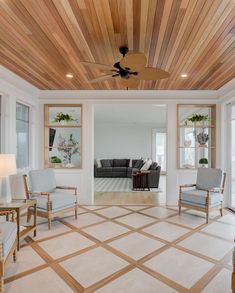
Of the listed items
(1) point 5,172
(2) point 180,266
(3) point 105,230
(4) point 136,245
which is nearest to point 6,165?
(1) point 5,172

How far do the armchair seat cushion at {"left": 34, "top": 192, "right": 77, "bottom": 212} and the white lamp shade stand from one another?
0.92 metres

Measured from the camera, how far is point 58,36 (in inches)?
95.0

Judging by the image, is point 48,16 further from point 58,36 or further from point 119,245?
point 119,245

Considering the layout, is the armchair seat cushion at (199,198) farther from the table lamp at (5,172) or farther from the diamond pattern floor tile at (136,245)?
the table lamp at (5,172)

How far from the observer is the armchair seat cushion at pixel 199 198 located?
3.79 m

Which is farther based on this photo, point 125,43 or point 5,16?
point 125,43

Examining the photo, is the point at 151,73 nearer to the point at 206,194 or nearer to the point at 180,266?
the point at 180,266

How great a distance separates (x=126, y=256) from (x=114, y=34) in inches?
103

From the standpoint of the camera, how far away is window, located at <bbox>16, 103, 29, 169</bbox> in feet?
13.9

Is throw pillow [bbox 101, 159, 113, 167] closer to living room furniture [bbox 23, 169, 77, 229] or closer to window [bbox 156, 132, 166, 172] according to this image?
window [bbox 156, 132, 166, 172]

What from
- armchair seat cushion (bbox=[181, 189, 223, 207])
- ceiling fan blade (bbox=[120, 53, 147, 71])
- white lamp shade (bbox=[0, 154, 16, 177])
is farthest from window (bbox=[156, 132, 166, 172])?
white lamp shade (bbox=[0, 154, 16, 177])

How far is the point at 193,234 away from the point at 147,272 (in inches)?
50.7

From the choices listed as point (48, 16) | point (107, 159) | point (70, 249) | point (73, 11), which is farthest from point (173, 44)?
point (107, 159)

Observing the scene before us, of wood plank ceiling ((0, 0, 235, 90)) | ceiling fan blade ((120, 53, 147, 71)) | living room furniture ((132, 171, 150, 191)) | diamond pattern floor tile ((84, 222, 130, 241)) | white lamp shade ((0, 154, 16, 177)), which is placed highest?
wood plank ceiling ((0, 0, 235, 90))
